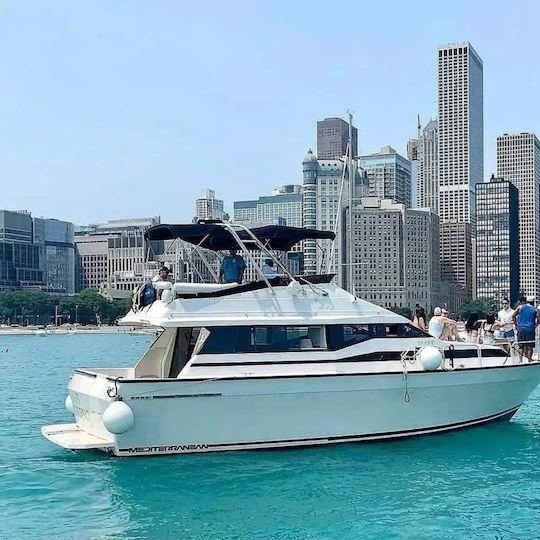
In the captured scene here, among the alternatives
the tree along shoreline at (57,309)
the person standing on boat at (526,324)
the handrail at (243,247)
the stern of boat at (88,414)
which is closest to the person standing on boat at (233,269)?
the handrail at (243,247)

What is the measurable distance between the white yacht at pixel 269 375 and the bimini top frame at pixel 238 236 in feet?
0.12

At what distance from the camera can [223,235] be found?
17.1m

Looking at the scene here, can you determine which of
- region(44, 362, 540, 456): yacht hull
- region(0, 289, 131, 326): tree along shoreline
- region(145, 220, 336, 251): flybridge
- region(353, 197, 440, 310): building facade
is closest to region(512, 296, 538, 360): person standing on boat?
region(44, 362, 540, 456): yacht hull

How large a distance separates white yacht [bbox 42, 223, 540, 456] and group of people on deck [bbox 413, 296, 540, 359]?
1001 millimetres

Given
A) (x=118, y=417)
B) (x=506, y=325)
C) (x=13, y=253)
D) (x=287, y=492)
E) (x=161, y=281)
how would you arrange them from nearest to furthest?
(x=287, y=492) < (x=118, y=417) < (x=161, y=281) < (x=506, y=325) < (x=13, y=253)

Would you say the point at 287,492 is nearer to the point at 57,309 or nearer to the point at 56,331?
the point at 56,331

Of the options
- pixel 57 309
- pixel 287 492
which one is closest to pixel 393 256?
pixel 57 309

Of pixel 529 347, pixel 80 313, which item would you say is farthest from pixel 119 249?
pixel 529 347

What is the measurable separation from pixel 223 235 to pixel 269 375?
3.09 metres

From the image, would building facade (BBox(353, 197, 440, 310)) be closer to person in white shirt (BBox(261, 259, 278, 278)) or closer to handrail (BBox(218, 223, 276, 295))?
person in white shirt (BBox(261, 259, 278, 278))

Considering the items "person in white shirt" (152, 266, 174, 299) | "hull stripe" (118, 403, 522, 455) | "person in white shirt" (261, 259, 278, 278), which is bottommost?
"hull stripe" (118, 403, 522, 455)

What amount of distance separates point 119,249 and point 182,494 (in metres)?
187

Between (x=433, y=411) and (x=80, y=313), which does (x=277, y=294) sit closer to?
(x=433, y=411)

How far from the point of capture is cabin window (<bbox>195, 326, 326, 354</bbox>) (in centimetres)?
1599
